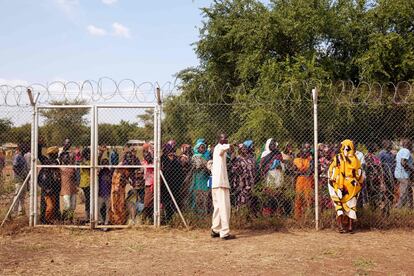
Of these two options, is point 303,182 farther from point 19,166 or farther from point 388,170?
point 19,166

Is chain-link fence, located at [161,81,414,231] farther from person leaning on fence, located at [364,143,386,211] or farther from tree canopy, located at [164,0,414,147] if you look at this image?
tree canopy, located at [164,0,414,147]

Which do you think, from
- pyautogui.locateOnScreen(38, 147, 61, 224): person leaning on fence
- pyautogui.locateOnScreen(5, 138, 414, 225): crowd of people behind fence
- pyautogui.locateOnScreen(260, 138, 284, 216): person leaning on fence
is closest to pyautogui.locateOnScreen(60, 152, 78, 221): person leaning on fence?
pyautogui.locateOnScreen(5, 138, 414, 225): crowd of people behind fence

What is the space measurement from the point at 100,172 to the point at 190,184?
1.63 metres

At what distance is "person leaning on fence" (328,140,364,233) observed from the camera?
25.0 ft

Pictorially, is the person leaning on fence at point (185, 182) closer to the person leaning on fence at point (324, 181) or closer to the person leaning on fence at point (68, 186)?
the person leaning on fence at point (68, 186)

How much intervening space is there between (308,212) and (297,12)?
1300cm

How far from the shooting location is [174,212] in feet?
26.1

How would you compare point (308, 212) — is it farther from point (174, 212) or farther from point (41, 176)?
point (41, 176)

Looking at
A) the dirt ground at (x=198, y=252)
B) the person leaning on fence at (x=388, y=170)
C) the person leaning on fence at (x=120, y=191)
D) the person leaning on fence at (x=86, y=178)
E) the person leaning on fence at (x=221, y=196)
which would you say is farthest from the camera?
the person leaning on fence at (x=86, y=178)

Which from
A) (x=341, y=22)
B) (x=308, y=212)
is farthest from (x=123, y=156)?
(x=341, y=22)

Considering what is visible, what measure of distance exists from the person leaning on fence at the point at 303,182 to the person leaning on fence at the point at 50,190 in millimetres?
4328

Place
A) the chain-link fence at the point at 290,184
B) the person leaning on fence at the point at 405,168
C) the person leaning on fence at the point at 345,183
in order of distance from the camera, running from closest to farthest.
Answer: the person leaning on fence at the point at 345,183 < the chain-link fence at the point at 290,184 < the person leaning on fence at the point at 405,168

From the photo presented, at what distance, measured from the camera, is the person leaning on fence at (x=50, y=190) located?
8.06 metres

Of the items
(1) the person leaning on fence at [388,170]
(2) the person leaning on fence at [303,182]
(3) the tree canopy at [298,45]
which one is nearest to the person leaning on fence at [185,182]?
(2) the person leaning on fence at [303,182]
